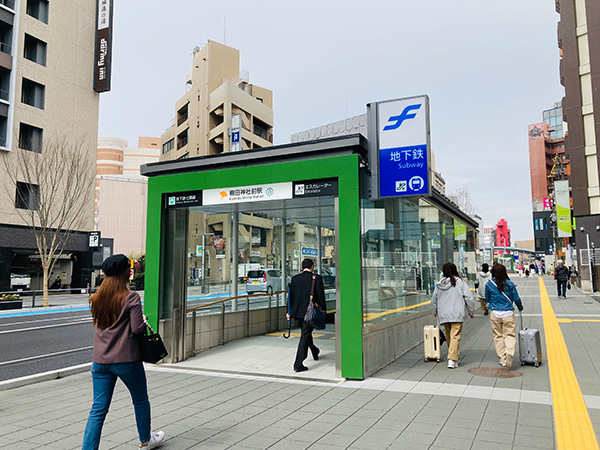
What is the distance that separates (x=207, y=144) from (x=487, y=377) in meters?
45.9

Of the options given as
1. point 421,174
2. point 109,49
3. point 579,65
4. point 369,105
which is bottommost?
point 421,174

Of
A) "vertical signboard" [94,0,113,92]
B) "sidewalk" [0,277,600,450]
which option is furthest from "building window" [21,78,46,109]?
"sidewalk" [0,277,600,450]

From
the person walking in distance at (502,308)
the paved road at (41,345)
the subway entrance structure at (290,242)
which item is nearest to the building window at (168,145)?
the paved road at (41,345)

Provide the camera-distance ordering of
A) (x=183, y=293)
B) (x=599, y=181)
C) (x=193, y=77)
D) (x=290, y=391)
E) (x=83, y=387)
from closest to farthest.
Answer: (x=290, y=391), (x=83, y=387), (x=183, y=293), (x=599, y=181), (x=193, y=77)

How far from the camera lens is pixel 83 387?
656 cm

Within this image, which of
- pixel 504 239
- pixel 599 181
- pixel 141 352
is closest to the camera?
pixel 141 352

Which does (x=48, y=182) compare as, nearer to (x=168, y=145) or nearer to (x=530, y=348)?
(x=530, y=348)

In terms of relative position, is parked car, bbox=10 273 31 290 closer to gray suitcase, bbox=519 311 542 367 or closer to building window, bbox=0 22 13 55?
building window, bbox=0 22 13 55

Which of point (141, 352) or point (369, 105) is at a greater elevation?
point (369, 105)

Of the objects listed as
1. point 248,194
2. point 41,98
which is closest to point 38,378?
point 248,194

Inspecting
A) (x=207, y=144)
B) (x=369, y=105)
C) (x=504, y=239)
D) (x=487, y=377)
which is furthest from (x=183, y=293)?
(x=504, y=239)

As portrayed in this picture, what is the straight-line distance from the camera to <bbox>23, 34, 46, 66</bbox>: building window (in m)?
31.9

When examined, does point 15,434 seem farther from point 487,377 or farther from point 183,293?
point 487,377

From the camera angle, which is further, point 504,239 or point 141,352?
point 504,239
